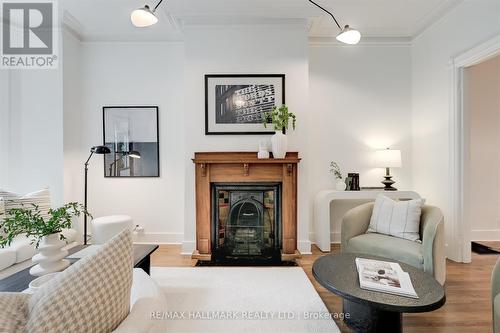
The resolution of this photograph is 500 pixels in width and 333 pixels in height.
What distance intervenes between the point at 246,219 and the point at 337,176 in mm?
1431

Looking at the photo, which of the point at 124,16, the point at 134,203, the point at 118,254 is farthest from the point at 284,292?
the point at 124,16

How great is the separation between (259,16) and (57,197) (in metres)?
3.40

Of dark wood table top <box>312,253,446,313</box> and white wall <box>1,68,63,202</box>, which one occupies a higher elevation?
white wall <box>1,68,63,202</box>

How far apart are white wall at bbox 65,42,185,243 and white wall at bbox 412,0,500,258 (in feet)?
10.9

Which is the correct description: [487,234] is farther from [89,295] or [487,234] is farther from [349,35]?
[89,295]

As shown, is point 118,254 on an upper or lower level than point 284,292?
upper

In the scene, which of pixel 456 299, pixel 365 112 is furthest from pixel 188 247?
pixel 365 112

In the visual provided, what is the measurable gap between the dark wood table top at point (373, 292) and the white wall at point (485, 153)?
288 centimetres

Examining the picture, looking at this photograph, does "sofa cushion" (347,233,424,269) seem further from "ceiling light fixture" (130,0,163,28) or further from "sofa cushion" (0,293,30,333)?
"ceiling light fixture" (130,0,163,28)

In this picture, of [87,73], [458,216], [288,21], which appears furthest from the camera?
[87,73]

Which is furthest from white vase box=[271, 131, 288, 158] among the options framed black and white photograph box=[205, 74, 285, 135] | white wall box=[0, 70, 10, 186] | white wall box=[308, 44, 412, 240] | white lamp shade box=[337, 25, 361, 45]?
white wall box=[0, 70, 10, 186]

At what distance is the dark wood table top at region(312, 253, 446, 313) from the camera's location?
4.50 feet

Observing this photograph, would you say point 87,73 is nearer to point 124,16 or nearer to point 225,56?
point 124,16

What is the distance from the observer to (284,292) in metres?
2.37
